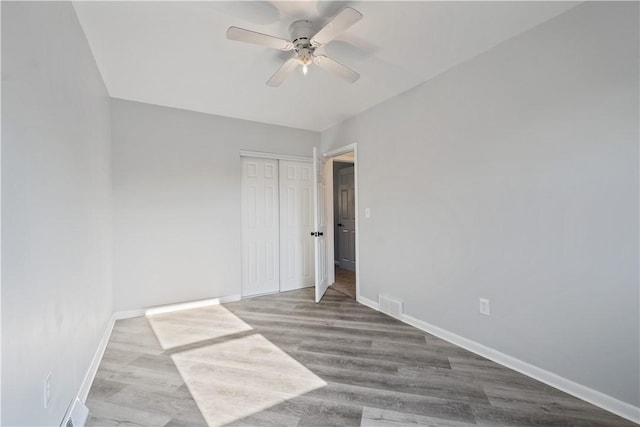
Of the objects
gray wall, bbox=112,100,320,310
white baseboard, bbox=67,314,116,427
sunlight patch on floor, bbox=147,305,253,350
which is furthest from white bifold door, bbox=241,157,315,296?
white baseboard, bbox=67,314,116,427

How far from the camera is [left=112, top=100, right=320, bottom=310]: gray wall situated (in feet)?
10.6

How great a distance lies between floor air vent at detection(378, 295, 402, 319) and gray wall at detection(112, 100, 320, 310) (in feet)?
6.42

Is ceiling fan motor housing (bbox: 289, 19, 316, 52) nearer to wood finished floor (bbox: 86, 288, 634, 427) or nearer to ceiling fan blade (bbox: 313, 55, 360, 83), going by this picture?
ceiling fan blade (bbox: 313, 55, 360, 83)

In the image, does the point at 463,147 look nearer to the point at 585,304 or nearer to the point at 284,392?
the point at 585,304

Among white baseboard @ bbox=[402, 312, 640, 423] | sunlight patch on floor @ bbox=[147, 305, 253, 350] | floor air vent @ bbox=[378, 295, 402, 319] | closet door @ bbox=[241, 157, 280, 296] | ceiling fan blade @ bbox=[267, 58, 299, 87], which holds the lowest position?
sunlight patch on floor @ bbox=[147, 305, 253, 350]

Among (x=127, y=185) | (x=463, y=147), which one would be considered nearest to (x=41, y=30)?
(x=127, y=185)

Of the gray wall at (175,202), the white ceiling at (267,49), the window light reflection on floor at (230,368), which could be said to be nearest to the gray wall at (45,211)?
the white ceiling at (267,49)

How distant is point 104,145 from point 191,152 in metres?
0.97

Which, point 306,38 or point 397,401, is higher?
point 306,38

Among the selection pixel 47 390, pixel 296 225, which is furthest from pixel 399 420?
pixel 296 225

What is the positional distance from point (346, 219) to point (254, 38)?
4.51 meters

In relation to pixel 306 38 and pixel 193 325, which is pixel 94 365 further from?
pixel 306 38

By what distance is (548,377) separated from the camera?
77.0 inches

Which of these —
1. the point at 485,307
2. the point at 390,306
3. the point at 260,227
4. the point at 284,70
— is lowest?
the point at 390,306
